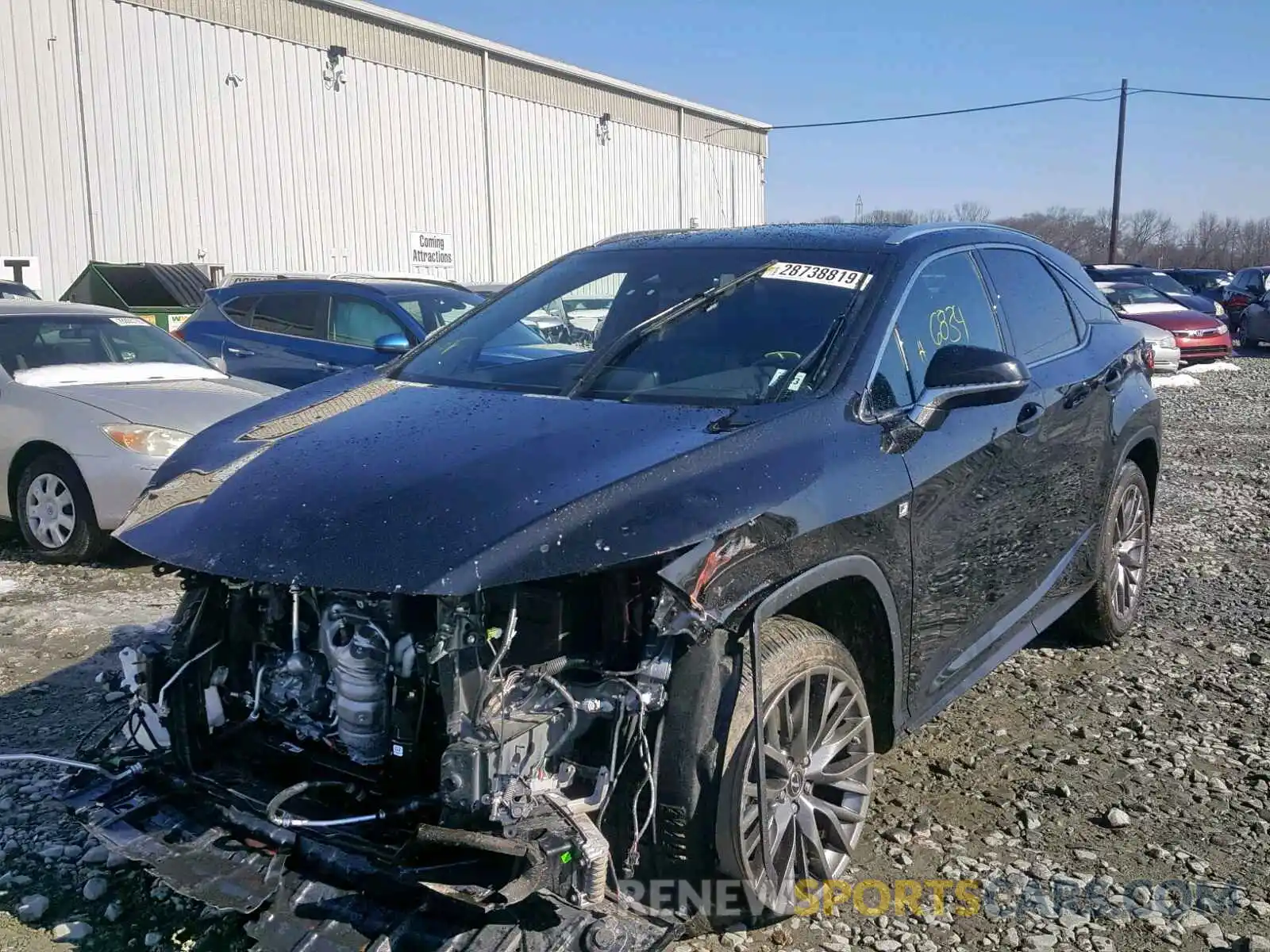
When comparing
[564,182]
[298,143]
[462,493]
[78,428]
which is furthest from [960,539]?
[564,182]

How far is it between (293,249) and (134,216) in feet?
11.1

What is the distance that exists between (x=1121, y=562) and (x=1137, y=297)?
59.1 ft

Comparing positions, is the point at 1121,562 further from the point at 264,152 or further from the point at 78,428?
the point at 264,152

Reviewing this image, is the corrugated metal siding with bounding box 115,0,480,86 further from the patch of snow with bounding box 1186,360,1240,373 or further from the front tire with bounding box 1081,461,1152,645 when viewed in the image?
the front tire with bounding box 1081,461,1152,645

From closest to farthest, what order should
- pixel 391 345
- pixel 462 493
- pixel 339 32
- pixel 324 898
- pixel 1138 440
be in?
pixel 324 898
pixel 462 493
pixel 1138 440
pixel 391 345
pixel 339 32

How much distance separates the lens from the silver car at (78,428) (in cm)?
662

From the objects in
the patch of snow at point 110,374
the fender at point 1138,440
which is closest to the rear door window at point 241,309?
the patch of snow at point 110,374

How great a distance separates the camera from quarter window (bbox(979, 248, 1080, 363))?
14.3ft

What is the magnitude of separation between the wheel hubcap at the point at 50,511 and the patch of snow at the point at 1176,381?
49.5 feet

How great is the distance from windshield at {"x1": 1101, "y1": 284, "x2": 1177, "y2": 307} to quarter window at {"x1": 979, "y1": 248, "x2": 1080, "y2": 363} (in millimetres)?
17480

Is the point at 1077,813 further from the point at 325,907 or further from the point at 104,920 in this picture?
the point at 104,920

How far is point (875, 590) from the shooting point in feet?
10.6

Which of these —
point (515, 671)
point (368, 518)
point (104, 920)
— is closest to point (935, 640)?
point (515, 671)

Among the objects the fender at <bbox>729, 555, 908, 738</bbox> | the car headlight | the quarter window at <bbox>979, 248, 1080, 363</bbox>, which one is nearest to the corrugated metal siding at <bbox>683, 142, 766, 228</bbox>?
the car headlight
